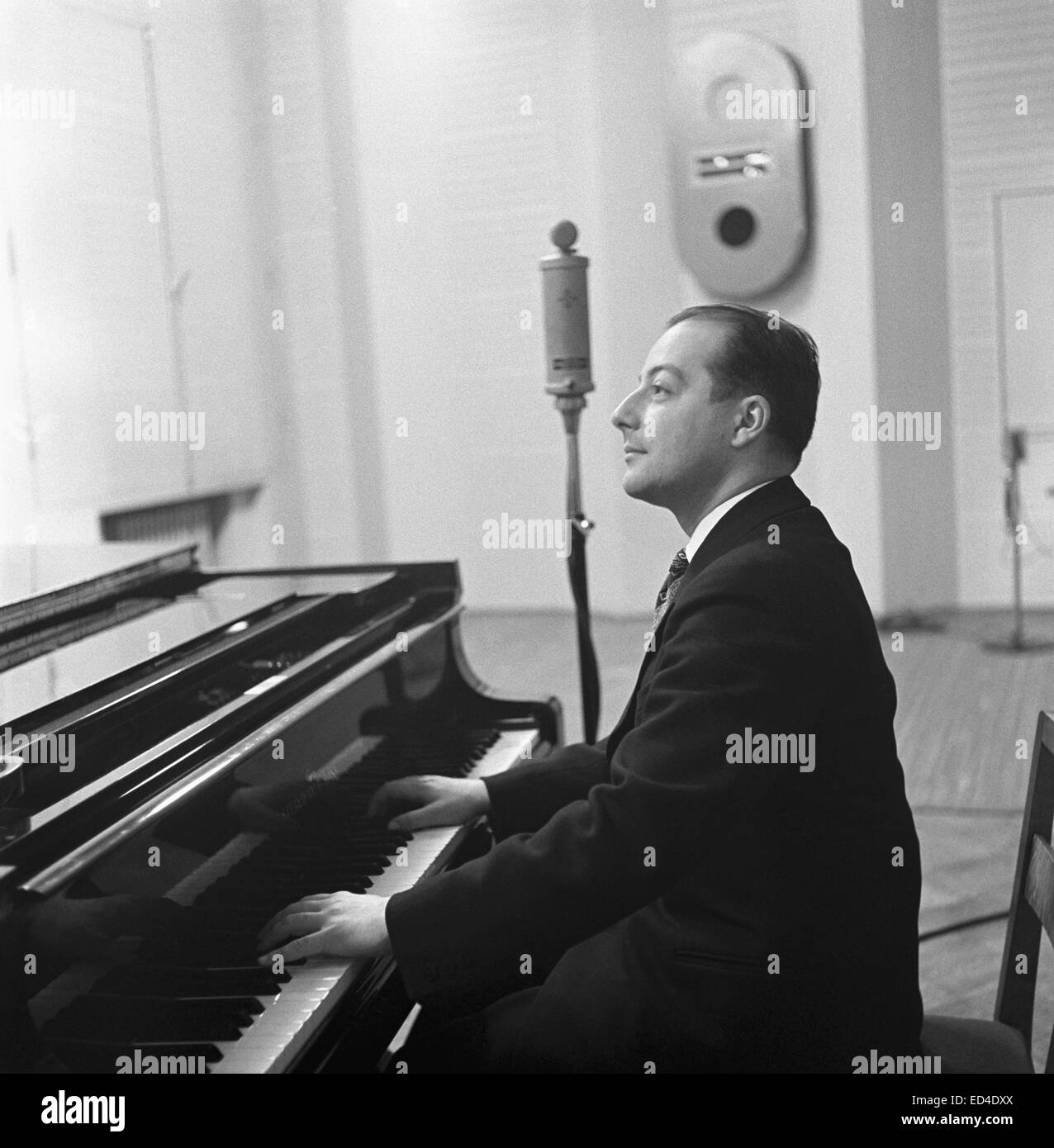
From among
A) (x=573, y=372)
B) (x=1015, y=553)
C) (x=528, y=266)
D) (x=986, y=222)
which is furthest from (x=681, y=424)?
(x=528, y=266)

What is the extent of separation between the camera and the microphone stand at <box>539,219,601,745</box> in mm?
3221

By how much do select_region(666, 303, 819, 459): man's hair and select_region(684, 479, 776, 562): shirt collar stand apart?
75 millimetres

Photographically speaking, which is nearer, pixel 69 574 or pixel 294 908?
pixel 294 908

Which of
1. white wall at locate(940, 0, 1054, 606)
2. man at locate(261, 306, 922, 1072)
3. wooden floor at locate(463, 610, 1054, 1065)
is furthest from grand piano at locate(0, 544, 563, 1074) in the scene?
white wall at locate(940, 0, 1054, 606)

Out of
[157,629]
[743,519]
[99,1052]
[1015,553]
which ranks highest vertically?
[743,519]

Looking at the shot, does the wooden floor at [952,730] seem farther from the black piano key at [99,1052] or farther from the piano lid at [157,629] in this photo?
the black piano key at [99,1052]

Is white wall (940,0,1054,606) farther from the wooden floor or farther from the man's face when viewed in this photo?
the man's face

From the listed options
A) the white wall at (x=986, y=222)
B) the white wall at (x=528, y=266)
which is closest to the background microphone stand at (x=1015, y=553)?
the white wall at (x=986, y=222)

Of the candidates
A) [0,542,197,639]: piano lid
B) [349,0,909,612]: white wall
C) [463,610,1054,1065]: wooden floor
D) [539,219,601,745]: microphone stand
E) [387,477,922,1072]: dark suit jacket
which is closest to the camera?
[387,477,922,1072]: dark suit jacket

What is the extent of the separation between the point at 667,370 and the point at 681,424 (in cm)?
7

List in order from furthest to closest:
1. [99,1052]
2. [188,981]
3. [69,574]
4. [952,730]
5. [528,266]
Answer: [528,266] → [952,730] → [69,574] → [188,981] → [99,1052]

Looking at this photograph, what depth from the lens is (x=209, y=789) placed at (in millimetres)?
1435

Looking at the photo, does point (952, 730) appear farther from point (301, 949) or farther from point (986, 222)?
point (301, 949)

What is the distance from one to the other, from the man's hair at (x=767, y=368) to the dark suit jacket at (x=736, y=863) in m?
0.08
